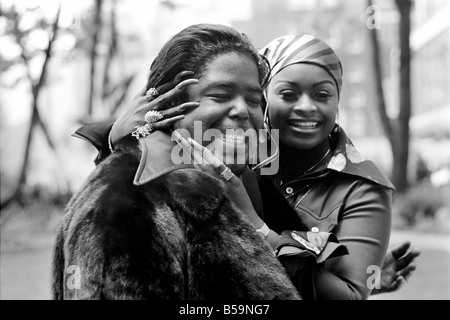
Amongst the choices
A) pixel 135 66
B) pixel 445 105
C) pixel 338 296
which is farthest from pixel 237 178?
pixel 445 105

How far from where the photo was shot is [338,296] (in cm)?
181

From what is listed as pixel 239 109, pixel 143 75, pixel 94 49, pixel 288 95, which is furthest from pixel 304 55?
pixel 94 49

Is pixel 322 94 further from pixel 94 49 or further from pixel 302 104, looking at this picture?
pixel 94 49

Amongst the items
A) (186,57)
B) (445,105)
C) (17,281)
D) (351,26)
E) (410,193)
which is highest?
(351,26)

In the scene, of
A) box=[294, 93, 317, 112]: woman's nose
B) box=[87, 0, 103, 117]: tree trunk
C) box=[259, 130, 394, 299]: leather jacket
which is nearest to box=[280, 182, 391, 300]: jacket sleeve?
box=[259, 130, 394, 299]: leather jacket

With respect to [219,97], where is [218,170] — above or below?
below

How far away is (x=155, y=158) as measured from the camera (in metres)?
1.60

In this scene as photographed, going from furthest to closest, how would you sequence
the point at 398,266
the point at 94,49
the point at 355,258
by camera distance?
1. the point at 94,49
2. the point at 398,266
3. the point at 355,258

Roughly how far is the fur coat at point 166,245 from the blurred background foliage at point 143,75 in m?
5.16

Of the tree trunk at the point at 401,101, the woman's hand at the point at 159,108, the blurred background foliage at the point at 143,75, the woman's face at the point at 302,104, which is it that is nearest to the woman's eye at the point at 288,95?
the woman's face at the point at 302,104

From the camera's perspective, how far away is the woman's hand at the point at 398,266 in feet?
7.72

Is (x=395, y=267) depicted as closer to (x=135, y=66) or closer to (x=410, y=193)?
(x=410, y=193)

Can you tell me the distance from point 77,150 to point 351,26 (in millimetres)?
5692

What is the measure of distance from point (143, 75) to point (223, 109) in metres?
6.48
